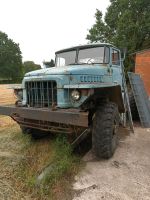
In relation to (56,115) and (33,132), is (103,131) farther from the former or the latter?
(33,132)

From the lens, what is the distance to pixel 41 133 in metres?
6.88

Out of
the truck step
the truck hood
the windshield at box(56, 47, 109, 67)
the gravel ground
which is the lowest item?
the gravel ground

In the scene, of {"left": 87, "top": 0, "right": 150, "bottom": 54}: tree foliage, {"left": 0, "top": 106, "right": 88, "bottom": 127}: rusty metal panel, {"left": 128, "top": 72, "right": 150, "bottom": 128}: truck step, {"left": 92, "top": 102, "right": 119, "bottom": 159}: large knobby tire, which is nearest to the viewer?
{"left": 0, "top": 106, "right": 88, "bottom": 127}: rusty metal panel

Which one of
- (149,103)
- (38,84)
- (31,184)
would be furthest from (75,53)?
(149,103)

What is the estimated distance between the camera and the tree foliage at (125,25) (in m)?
23.1

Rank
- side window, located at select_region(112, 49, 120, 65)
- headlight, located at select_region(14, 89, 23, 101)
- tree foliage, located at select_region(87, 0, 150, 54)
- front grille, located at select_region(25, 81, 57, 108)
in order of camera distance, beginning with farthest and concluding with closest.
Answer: tree foliage, located at select_region(87, 0, 150, 54), side window, located at select_region(112, 49, 120, 65), headlight, located at select_region(14, 89, 23, 101), front grille, located at select_region(25, 81, 57, 108)

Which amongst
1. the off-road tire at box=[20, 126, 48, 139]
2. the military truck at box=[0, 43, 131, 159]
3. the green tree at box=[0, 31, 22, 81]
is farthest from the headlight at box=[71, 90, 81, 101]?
the green tree at box=[0, 31, 22, 81]

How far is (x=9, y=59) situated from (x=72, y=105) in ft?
210

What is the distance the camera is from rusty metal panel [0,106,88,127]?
4.69m

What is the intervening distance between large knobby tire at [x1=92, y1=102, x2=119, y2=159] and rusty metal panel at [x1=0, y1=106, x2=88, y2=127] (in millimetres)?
620

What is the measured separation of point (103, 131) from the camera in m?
5.29

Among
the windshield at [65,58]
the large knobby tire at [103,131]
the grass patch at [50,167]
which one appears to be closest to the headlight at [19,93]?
the grass patch at [50,167]

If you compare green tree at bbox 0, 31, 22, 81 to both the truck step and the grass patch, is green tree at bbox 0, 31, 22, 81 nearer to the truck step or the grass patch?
the truck step

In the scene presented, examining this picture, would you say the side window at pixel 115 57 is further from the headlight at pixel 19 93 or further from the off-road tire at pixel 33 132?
the off-road tire at pixel 33 132
